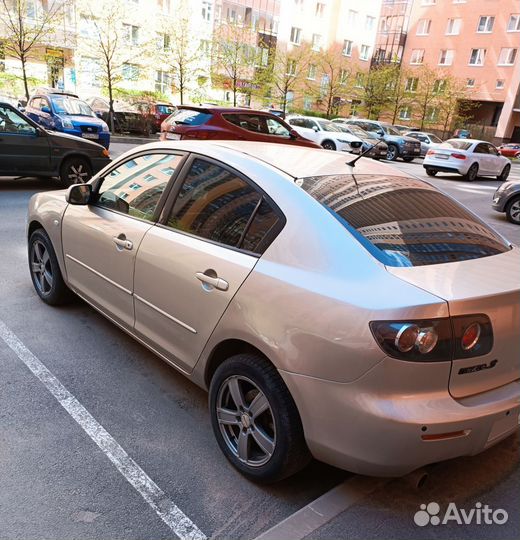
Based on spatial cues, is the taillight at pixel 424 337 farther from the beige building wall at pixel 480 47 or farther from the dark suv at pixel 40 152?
the beige building wall at pixel 480 47

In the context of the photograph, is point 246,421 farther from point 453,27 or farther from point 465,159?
point 453,27

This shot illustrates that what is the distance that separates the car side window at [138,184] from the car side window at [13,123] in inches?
252

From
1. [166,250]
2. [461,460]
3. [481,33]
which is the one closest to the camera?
[461,460]

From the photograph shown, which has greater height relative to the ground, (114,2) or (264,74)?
(114,2)

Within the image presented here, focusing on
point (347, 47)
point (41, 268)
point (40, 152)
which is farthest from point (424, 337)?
point (347, 47)

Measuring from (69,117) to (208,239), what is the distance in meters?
14.6

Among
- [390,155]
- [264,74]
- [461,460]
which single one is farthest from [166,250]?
[264,74]

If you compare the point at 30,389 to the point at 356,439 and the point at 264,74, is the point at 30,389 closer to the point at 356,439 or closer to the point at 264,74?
the point at 356,439

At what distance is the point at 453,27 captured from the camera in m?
47.7

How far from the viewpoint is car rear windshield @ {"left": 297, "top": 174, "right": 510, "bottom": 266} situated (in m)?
2.36

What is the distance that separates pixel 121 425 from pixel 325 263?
1.60 meters

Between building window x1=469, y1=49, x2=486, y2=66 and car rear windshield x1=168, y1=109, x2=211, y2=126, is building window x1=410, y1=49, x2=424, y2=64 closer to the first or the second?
building window x1=469, y1=49, x2=486, y2=66

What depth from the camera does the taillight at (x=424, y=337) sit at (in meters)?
1.97

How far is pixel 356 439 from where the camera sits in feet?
6.84
